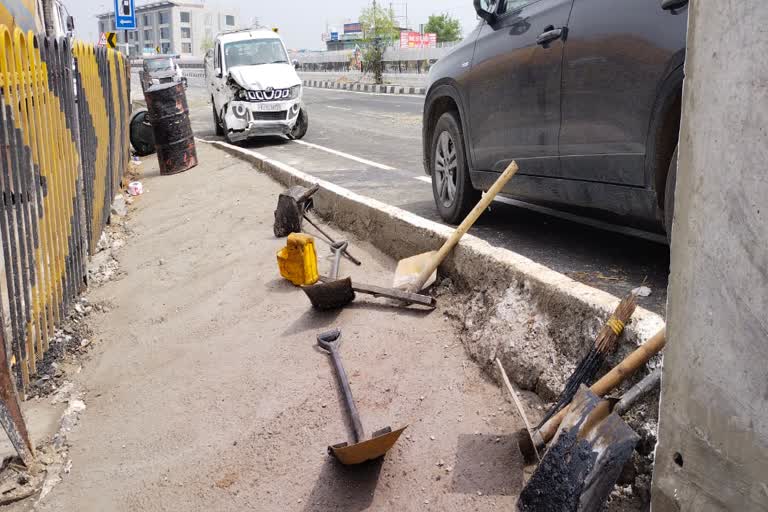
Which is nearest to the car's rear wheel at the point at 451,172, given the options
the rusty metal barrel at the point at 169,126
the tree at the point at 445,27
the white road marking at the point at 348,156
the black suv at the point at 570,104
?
the black suv at the point at 570,104

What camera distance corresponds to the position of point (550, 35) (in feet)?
13.1

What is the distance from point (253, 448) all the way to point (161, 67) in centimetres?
3136

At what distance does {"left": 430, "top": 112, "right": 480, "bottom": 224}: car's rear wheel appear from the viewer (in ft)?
17.4

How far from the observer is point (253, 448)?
3.33 metres

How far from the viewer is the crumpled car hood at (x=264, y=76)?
12953 millimetres

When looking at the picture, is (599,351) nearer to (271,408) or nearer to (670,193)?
(670,193)

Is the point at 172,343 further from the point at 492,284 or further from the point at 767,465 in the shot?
the point at 767,465

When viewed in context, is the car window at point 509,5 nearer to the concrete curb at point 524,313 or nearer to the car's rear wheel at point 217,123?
the concrete curb at point 524,313

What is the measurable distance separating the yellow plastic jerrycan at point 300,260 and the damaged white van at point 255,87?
8.67 meters

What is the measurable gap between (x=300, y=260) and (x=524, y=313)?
176cm

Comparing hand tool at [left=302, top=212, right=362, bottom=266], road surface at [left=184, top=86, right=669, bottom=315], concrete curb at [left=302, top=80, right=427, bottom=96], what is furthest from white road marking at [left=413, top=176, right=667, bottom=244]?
concrete curb at [left=302, top=80, right=427, bottom=96]

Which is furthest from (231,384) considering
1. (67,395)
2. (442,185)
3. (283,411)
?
(442,185)

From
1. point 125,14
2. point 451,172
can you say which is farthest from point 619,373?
point 125,14

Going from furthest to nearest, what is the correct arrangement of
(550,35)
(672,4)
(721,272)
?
(550,35) → (672,4) → (721,272)
